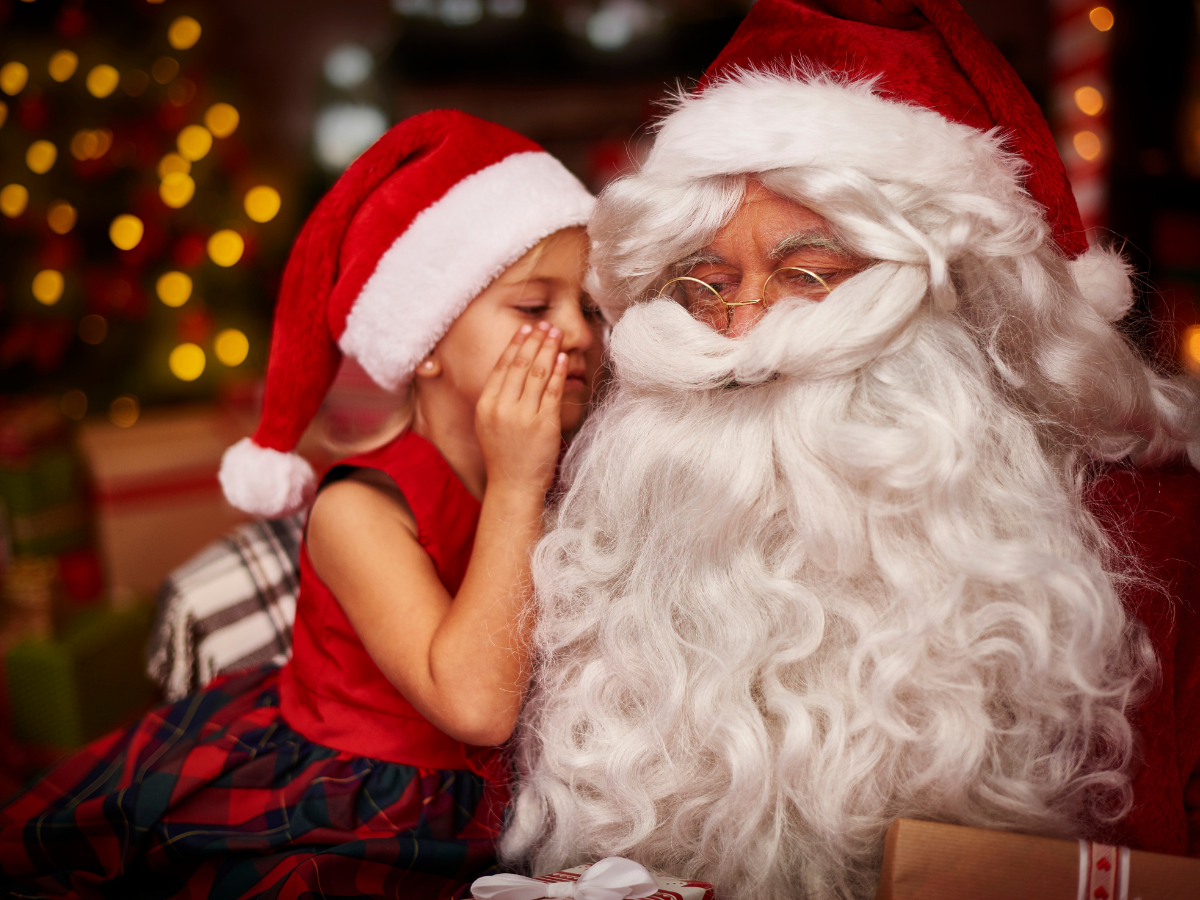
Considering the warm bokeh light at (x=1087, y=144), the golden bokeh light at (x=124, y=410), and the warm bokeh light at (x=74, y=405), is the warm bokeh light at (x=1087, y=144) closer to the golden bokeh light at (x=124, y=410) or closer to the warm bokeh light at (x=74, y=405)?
the golden bokeh light at (x=124, y=410)

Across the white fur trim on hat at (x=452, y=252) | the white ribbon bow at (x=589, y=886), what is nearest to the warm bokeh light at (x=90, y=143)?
the white fur trim on hat at (x=452, y=252)

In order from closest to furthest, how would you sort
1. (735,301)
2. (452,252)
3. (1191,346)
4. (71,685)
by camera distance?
(735,301), (452,252), (71,685), (1191,346)

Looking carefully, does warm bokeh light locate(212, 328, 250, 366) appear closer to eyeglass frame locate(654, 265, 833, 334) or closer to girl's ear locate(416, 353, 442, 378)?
girl's ear locate(416, 353, 442, 378)

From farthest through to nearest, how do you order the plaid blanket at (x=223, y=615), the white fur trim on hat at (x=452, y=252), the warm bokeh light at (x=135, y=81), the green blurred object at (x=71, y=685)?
the warm bokeh light at (x=135, y=81) < the green blurred object at (x=71, y=685) < the plaid blanket at (x=223, y=615) < the white fur trim on hat at (x=452, y=252)

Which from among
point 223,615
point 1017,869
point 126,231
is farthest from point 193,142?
point 1017,869

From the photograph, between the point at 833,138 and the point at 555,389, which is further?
the point at 555,389

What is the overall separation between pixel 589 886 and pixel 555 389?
0.66 m

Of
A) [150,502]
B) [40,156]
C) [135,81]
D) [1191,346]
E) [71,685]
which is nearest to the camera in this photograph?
[71,685]

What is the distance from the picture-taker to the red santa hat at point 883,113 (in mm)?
1049

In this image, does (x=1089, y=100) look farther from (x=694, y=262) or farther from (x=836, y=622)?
(x=836, y=622)

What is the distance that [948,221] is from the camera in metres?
1.05

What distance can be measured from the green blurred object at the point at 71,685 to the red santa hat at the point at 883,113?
220 centimetres

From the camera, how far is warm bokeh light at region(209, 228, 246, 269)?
377 centimetres

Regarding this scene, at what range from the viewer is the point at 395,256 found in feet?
4.51
